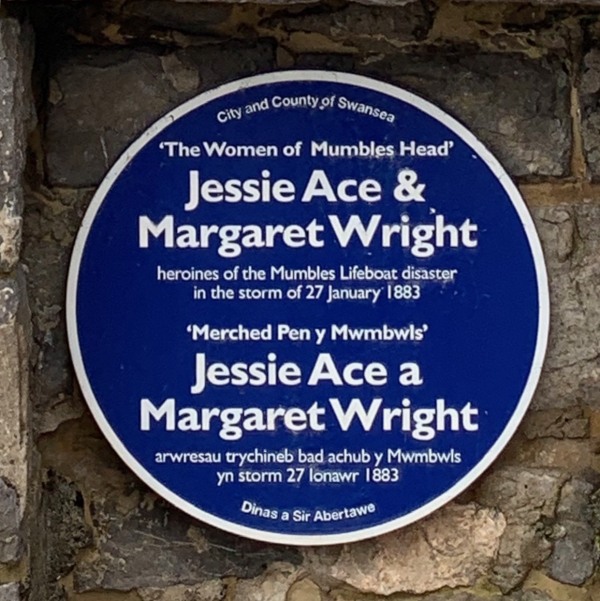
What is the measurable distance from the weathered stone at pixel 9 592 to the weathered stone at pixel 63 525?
19 cm

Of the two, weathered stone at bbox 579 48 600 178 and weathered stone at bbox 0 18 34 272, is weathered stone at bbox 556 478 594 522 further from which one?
weathered stone at bbox 0 18 34 272

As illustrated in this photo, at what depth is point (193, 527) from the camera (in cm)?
190

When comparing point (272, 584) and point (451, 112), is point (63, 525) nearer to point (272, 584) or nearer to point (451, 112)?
point (272, 584)

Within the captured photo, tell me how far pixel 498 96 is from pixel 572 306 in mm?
375

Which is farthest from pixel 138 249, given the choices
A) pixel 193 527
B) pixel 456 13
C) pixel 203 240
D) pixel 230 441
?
pixel 456 13

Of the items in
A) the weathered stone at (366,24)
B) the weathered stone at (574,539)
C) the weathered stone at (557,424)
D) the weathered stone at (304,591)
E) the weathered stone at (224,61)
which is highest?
the weathered stone at (366,24)

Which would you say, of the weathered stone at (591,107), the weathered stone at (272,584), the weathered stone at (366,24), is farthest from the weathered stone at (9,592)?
the weathered stone at (591,107)

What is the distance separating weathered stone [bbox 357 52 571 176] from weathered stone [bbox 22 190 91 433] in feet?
1.84

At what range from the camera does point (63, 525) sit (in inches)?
74.8

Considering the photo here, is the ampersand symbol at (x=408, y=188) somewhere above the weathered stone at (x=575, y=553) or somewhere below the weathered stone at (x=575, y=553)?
above

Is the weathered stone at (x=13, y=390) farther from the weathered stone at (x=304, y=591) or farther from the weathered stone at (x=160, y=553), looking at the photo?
the weathered stone at (x=304, y=591)


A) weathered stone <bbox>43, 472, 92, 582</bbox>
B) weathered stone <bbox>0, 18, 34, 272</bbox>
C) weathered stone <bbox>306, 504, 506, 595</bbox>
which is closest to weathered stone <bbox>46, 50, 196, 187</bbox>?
weathered stone <bbox>0, 18, 34, 272</bbox>

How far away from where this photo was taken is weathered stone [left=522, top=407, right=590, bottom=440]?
1.91m

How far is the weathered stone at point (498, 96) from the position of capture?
6.22 ft
